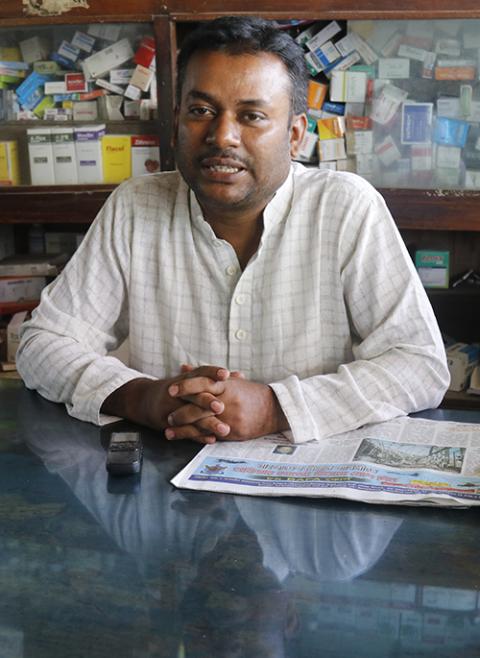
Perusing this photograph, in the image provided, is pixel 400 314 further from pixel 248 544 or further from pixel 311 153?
pixel 311 153

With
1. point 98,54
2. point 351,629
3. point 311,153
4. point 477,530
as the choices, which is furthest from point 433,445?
point 98,54

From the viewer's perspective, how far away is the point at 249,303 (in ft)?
5.27

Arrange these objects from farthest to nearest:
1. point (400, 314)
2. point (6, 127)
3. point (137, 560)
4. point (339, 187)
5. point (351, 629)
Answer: point (6, 127) → point (339, 187) → point (400, 314) → point (137, 560) → point (351, 629)

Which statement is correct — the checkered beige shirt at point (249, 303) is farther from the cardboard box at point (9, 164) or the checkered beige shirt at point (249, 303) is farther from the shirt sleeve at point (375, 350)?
the cardboard box at point (9, 164)

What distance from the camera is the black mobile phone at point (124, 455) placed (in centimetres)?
114

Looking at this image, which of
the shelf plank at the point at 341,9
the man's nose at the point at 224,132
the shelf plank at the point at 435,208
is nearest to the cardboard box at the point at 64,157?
the shelf plank at the point at 341,9

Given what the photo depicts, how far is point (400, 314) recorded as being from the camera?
147cm

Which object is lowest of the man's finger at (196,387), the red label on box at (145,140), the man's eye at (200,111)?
the man's finger at (196,387)

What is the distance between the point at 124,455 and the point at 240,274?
58cm

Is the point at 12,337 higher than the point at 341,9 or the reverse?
the reverse

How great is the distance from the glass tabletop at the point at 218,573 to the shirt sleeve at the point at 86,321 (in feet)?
1.04

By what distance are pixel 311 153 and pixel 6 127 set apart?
1.02 m

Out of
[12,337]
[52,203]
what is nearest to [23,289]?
[12,337]

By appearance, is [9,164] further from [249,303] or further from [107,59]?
[249,303]
